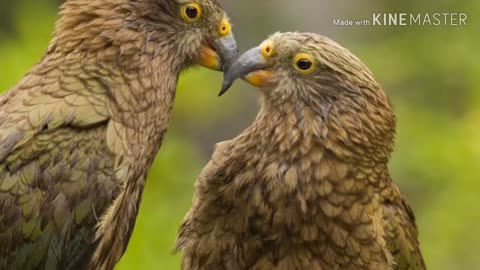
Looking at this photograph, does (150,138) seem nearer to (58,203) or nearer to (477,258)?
(58,203)

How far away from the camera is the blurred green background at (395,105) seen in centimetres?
870

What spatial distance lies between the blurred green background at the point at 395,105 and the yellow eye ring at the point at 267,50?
2.22 meters

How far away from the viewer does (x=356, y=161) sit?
5824 mm

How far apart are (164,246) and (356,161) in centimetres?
234

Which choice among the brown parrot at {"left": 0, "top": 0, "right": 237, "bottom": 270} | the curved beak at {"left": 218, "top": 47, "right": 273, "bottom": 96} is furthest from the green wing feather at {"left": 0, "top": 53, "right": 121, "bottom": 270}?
the curved beak at {"left": 218, "top": 47, "right": 273, "bottom": 96}

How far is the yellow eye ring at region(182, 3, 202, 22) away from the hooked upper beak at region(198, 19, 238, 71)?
141 mm

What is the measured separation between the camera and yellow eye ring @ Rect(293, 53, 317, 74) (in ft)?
19.2

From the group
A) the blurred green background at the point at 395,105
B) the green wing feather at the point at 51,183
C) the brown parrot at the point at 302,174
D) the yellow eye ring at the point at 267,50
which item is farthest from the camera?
the blurred green background at the point at 395,105

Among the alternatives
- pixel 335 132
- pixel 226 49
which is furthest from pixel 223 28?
pixel 335 132

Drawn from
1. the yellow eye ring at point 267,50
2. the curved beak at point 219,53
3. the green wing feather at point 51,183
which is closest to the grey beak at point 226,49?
the curved beak at point 219,53

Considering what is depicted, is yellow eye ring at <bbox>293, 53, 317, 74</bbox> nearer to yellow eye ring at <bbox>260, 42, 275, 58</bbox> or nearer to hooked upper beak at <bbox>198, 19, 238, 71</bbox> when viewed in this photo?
yellow eye ring at <bbox>260, 42, 275, 58</bbox>

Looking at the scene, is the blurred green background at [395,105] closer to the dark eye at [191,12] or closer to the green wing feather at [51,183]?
the dark eye at [191,12]

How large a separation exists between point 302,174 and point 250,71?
507 mm

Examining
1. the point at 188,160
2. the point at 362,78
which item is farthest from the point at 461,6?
the point at 362,78
